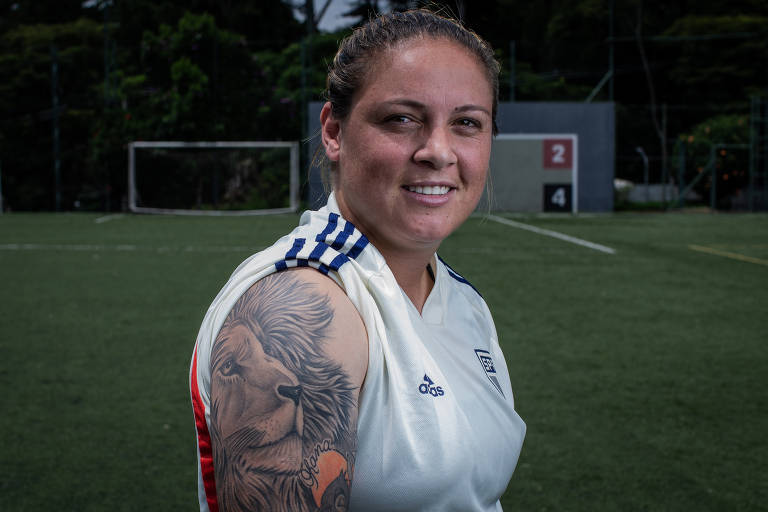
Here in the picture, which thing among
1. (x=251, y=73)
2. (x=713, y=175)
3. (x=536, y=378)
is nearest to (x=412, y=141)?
(x=536, y=378)

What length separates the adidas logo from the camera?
3.86 ft

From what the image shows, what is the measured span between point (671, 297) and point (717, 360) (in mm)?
2632

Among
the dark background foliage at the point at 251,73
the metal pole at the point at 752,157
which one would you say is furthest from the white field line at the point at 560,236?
the metal pole at the point at 752,157

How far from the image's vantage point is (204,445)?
128cm

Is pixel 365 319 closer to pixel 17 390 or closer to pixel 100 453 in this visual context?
pixel 100 453

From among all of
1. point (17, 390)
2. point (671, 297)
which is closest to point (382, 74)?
point (17, 390)

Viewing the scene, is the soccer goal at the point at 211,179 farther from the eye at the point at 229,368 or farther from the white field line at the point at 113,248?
the eye at the point at 229,368

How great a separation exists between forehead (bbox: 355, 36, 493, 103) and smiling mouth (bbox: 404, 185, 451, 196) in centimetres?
16

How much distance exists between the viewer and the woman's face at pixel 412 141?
4.17ft

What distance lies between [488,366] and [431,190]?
0.37 m

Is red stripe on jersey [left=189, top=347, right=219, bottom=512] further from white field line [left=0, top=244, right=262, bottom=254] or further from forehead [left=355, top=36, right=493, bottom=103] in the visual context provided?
white field line [left=0, top=244, right=262, bottom=254]

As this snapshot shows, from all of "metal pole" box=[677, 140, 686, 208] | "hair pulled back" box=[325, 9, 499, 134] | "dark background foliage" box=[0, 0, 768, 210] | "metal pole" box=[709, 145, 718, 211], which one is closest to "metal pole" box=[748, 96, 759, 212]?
"metal pole" box=[709, 145, 718, 211]

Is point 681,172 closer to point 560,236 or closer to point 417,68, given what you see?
point 560,236

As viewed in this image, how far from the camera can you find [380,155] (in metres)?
1.30
